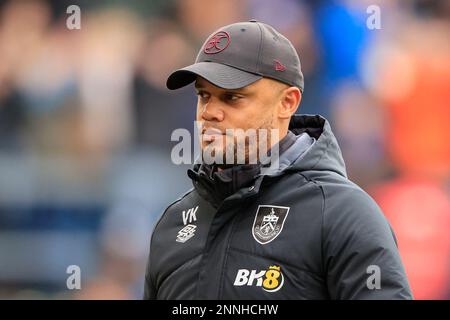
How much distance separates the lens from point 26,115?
19.1 feet

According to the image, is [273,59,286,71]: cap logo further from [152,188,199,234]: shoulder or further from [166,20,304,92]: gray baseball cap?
[152,188,199,234]: shoulder

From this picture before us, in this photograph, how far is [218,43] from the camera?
2289 mm

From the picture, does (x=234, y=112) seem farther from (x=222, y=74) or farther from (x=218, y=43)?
(x=218, y=43)

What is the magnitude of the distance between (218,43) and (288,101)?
0.85 ft

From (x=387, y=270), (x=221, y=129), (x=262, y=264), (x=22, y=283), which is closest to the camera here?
(x=387, y=270)

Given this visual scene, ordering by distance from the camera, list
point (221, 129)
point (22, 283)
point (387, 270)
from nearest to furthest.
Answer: point (387, 270) → point (221, 129) → point (22, 283)

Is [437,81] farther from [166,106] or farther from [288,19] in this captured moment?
[166,106]

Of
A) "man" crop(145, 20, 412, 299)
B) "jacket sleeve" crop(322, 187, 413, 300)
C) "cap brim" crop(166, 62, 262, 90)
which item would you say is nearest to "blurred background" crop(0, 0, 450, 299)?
"man" crop(145, 20, 412, 299)

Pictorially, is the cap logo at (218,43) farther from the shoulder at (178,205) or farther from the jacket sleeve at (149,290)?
the jacket sleeve at (149,290)

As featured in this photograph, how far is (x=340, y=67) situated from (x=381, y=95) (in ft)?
1.17

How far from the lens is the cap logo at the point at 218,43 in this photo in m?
2.28

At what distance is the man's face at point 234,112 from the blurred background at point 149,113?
3360 millimetres

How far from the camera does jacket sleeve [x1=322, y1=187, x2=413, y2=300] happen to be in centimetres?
190
